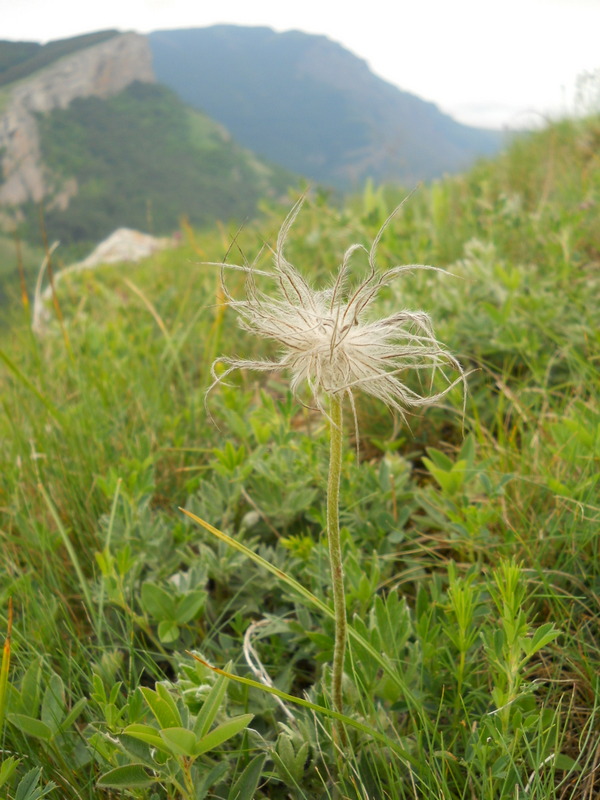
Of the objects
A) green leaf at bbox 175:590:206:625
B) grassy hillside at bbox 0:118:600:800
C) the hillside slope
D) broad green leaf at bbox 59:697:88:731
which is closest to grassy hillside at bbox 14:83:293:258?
the hillside slope

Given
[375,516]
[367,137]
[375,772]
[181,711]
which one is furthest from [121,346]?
[367,137]

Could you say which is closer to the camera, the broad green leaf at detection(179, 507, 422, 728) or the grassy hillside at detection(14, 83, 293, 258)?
the broad green leaf at detection(179, 507, 422, 728)

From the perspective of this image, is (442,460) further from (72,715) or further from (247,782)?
(72,715)

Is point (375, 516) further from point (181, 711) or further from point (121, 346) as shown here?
point (121, 346)

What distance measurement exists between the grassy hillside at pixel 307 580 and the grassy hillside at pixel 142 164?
1374 inches

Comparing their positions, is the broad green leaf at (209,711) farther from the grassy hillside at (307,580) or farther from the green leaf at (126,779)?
the green leaf at (126,779)

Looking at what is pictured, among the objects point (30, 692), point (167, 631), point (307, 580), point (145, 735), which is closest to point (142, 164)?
point (307, 580)

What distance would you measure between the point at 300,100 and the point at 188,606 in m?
140

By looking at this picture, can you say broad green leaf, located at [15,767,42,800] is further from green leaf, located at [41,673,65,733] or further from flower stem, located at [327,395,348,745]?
flower stem, located at [327,395,348,745]

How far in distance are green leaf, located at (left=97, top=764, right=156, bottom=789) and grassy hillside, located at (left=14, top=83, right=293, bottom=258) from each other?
36.2 m

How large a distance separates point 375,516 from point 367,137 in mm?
124464

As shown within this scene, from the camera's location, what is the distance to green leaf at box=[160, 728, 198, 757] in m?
0.90

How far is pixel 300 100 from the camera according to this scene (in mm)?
125562

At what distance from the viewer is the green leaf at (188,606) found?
1.41 metres
